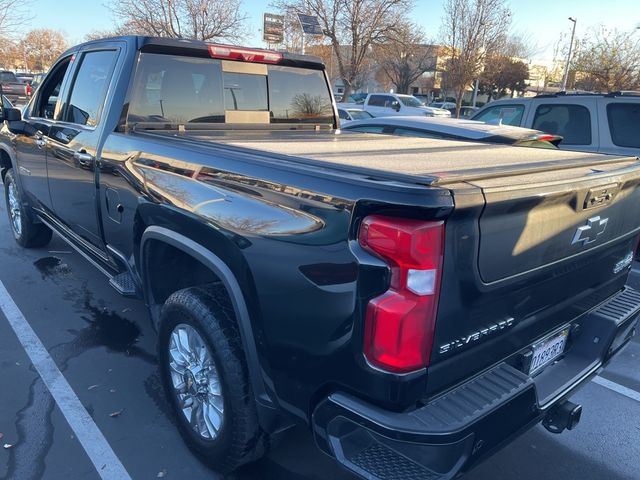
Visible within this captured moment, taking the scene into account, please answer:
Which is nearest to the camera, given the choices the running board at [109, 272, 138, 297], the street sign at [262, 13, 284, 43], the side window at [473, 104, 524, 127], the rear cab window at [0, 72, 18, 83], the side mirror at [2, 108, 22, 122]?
the running board at [109, 272, 138, 297]

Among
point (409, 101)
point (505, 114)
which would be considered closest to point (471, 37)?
point (409, 101)

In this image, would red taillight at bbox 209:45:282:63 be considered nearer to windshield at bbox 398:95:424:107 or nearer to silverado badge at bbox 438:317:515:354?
silverado badge at bbox 438:317:515:354

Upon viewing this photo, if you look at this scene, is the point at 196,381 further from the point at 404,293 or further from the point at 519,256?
the point at 519,256

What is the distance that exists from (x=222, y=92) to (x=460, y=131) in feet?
10.3

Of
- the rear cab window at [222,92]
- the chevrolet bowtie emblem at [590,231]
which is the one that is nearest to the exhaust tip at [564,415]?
the chevrolet bowtie emblem at [590,231]

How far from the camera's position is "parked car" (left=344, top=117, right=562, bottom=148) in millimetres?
5457

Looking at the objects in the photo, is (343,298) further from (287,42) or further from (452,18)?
(287,42)

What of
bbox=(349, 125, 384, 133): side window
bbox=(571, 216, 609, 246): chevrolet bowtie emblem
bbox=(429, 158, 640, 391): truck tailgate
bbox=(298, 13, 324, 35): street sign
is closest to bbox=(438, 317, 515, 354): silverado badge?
bbox=(429, 158, 640, 391): truck tailgate

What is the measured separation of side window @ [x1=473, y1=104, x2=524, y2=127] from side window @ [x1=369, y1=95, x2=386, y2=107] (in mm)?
15988

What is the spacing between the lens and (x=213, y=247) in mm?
2291

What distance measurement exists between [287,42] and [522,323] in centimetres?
3060

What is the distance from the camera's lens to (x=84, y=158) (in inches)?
135

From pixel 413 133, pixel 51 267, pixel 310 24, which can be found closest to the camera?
pixel 51 267

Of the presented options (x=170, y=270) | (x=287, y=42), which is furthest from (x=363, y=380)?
(x=287, y=42)
